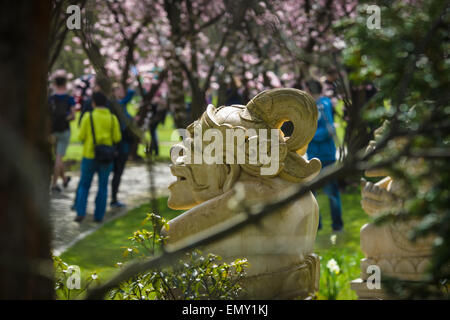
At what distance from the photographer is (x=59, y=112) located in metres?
11.6

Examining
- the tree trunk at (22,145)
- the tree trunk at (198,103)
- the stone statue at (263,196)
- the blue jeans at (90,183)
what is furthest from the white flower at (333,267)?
the blue jeans at (90,183)

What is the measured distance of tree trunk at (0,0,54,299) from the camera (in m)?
1.38

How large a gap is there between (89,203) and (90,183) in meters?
2.37

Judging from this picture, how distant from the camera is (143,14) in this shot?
13164mm

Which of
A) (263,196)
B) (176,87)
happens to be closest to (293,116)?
(263,196)

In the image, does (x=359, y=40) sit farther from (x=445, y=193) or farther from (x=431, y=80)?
(x=445, y=193)

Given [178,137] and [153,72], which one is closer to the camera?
[178,137]

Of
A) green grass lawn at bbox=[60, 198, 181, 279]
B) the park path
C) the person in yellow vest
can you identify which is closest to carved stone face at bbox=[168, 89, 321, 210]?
green grass lawn at bbox=[60, 198, 181, 279]

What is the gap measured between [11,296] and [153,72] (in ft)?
41.6

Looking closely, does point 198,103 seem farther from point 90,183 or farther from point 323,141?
point 90,183

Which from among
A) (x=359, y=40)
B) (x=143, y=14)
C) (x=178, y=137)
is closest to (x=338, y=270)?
(x=178, y=137)

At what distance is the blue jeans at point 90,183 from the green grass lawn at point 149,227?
1.03 feet

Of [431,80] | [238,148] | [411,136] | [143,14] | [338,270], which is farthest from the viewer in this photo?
[143,14]

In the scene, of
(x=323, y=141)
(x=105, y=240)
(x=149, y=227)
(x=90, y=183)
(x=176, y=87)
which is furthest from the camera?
(x=176, y=87)
